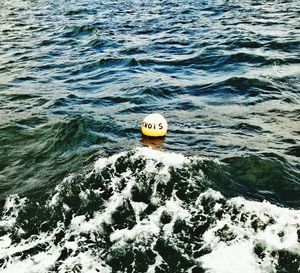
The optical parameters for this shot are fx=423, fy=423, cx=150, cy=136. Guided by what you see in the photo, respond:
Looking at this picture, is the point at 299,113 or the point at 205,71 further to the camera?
the point at 205,71

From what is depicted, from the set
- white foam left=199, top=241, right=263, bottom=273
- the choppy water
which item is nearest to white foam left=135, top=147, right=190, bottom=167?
the choppy water

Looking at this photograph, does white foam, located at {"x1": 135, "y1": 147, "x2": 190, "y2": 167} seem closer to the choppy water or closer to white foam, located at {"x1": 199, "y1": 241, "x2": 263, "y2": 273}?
the choppy water

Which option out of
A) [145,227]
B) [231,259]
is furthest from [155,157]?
[231,259]

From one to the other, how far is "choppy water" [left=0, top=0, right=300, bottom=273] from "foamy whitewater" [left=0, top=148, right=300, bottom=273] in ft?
0.07

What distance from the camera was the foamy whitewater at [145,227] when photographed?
20.0 ft

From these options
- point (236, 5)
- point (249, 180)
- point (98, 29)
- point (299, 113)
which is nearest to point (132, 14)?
point (98, 29)

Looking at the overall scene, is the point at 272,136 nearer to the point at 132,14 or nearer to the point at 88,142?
the point at 88,142

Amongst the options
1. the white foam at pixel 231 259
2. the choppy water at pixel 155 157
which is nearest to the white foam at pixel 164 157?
the choppy water at pixel 155 157

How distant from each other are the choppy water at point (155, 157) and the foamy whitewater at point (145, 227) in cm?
2

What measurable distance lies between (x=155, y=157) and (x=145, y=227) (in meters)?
1.96

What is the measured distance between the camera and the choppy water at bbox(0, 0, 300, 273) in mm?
6348

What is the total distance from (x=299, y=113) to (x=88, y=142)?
17.1 ft

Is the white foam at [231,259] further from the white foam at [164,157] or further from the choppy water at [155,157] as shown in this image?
the white foam at [164,157]

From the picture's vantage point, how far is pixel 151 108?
11703 millimetres
